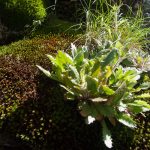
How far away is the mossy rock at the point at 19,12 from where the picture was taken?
5.66 m

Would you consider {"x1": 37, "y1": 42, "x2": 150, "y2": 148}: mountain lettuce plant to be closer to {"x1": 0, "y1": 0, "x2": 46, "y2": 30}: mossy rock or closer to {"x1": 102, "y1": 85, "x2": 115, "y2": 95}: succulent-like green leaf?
{"x1": 102, "y1": 85, "x2": 115, "y2": 95}: succulent-like green leaf

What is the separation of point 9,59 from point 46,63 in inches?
17.6

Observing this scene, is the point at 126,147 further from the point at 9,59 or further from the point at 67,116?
the point at 9,59

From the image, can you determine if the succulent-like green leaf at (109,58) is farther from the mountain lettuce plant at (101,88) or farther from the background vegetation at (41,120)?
the background vegetation at (41,120)

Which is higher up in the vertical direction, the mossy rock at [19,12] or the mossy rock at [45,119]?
the mossy rock at [19,12]

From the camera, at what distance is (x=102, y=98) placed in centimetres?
383

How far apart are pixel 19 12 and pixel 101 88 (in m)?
2.34

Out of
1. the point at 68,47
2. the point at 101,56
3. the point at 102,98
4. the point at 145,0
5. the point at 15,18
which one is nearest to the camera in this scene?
the point at 102,98

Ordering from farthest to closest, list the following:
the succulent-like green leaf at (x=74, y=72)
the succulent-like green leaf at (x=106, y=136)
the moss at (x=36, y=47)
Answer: the moss at (x=36, y=47) → the succulent-like green leaf at (x=74, y=72) → the succulent-like green leaf at (x=106, y=136)

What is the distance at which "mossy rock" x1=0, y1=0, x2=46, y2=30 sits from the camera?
5.66 m

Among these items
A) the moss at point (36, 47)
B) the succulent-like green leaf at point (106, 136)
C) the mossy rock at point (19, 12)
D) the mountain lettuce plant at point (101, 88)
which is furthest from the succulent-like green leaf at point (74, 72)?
the mossy rock at point (19, 12)

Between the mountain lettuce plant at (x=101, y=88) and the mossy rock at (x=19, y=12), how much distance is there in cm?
184

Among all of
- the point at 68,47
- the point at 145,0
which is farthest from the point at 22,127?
the point at 145,0

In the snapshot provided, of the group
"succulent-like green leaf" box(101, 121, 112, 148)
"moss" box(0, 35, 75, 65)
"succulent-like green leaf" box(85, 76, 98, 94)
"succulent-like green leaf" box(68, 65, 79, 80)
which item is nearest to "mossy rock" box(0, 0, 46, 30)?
"moss" box(0, 35, 75, 65)
